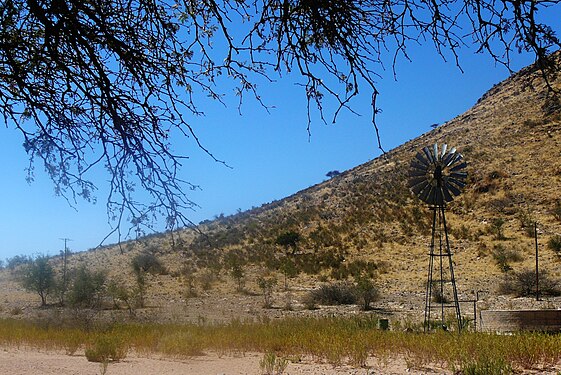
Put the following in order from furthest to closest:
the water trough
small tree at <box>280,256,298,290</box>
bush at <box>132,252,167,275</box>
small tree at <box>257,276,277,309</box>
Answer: bush at <box>132,252,167,275</box>
small tree at <box>280,256,298,290</box>
small tree at <box>257,276,277,309</box>
the water trough

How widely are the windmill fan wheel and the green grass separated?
12.9 ft

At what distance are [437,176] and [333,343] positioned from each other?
256 inches

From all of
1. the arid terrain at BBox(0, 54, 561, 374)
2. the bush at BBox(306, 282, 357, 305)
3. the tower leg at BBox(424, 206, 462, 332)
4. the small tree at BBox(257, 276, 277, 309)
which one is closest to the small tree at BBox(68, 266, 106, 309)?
the arid terrain at BBox(0, 54, 561, 374)

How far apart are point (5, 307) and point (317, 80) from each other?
97.5 ft

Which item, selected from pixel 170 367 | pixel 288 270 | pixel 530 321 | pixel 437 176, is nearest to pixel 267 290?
pixel 288 270

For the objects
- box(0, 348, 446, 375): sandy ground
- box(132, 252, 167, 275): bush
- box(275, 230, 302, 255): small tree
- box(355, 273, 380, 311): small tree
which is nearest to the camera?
box(0, 348, 446, 375): sandy ground

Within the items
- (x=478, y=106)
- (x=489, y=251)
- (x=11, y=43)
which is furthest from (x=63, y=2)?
(x=478, y=106)

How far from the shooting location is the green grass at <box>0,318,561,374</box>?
10.3m

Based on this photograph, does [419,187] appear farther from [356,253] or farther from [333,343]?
[356,253]

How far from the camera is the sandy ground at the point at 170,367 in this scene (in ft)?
36.2

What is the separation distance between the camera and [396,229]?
42875mm

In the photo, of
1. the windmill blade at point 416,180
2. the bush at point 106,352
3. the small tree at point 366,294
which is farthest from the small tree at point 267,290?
the bush at point 106,352

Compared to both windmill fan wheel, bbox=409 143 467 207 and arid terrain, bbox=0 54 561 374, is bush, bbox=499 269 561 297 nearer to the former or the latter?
arid terrain, bbox=0 54 561 374

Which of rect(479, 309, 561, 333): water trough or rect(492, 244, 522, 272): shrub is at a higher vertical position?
rect(492, 244, 522, 272): shrub
